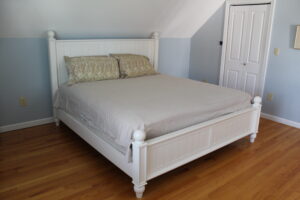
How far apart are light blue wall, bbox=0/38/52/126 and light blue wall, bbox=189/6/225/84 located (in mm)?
2780

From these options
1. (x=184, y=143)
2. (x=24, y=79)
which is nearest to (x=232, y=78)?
(x=184, y=143)

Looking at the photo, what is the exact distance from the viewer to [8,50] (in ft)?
10.3

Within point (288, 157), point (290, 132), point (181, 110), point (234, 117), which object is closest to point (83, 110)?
point (181, 110)

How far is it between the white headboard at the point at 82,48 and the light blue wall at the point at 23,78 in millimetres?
182

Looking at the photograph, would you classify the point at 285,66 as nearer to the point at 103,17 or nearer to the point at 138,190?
the point at 103,17

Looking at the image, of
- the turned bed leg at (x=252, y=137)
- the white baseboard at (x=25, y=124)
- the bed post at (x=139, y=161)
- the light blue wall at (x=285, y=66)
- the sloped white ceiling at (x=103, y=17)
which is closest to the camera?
the bed post at (x=139, y=161)

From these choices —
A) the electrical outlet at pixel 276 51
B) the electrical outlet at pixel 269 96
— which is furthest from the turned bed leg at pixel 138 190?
the electrical outlet at pixel 276 51

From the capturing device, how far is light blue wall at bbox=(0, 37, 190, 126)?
317 cm

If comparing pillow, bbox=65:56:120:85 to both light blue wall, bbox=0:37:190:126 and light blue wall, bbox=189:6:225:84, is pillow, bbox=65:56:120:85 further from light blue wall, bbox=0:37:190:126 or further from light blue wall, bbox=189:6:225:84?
light blue wall, bbox=189:6:225:84

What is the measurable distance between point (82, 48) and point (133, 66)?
0.73m

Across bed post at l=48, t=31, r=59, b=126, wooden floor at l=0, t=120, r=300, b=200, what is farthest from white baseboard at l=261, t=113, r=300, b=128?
bed post at l=48, t=31, r=59, b=126

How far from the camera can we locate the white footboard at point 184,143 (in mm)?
2041

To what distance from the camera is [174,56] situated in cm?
492

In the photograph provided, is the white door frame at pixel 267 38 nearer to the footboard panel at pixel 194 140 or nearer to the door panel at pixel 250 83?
the door panel at pixel 250 83
